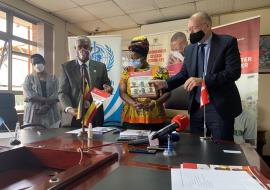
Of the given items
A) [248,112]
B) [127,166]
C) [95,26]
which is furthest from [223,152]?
[95,26]

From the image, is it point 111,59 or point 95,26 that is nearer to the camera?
point 111,59

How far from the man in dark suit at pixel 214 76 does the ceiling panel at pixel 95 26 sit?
381 cm

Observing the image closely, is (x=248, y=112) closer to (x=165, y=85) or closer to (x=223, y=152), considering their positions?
(x=165, y=85)

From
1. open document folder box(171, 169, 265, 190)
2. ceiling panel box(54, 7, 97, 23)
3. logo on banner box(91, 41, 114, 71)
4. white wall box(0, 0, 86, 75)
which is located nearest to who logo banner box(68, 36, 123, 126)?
logo on banner box(91, 41, 114, 71)

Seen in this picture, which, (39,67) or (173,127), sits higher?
(39,67)

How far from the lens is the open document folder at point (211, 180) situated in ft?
2.18

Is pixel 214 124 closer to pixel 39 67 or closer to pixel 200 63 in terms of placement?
pixel 200 63

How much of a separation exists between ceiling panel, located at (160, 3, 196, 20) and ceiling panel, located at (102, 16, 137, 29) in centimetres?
82

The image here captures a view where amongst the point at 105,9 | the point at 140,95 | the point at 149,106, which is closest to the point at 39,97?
the point at 140,95

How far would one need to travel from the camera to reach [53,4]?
13.8 ft

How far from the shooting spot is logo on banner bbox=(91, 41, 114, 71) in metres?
4.21

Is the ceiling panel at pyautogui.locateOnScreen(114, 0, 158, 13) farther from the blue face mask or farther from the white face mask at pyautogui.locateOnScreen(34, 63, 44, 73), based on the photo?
the blue face mask

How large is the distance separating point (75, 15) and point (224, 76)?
12.9 feet

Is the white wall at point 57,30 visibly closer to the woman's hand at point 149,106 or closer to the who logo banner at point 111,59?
the who logo banner at point 111,59
